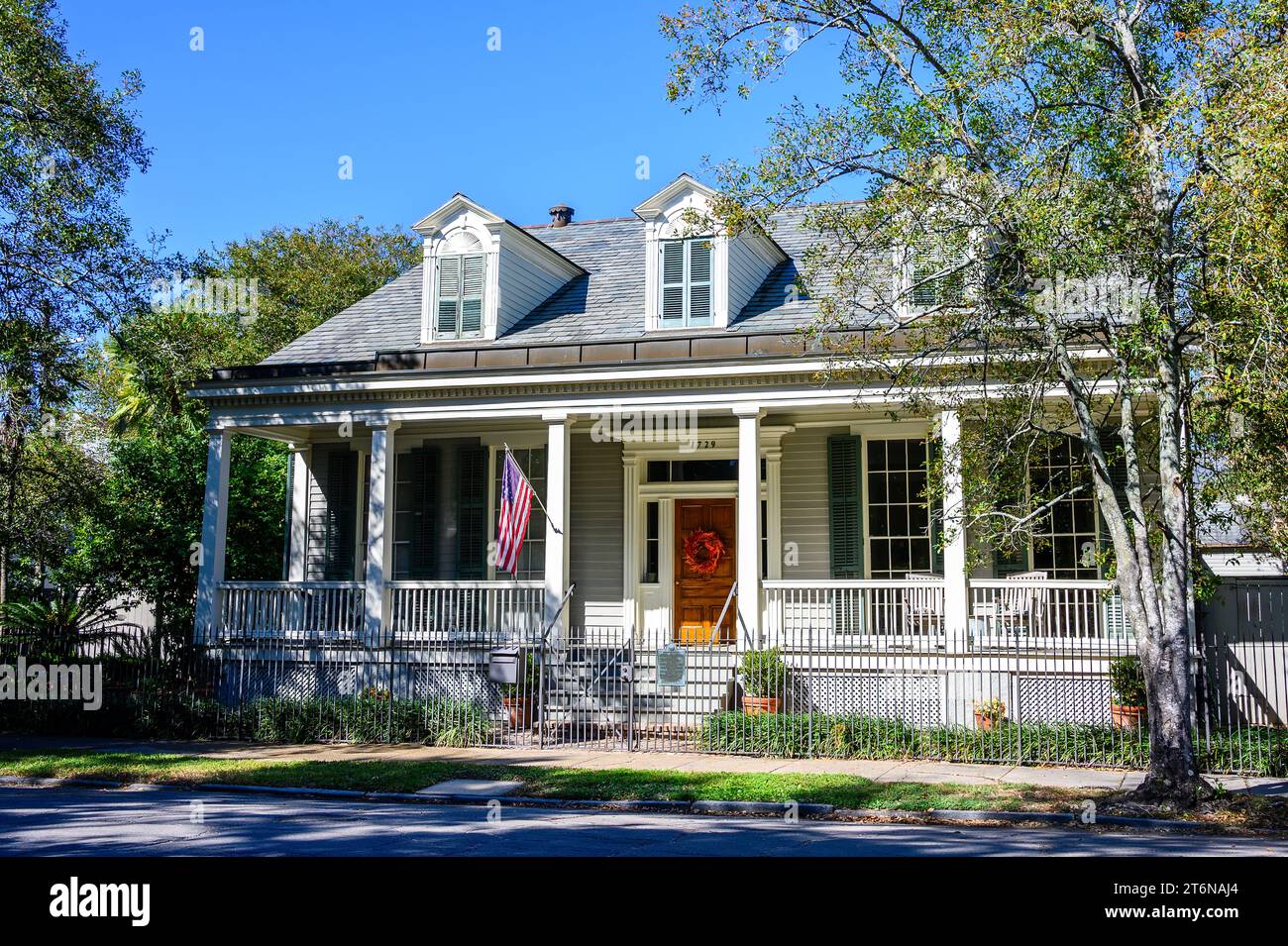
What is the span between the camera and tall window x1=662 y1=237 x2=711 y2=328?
1819 cm

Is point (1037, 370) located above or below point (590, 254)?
below

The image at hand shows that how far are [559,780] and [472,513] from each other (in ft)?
27.3

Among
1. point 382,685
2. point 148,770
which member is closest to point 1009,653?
point 382,685

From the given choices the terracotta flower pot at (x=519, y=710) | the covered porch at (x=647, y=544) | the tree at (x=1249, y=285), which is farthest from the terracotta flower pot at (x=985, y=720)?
the terracotta flower pot at (x=519, y=710)

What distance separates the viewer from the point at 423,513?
19766 millimetres

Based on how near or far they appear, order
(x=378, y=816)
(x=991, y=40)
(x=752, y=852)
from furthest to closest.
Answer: (x=991, y=40) < (x=378, y=816) < (x=752, y=852)

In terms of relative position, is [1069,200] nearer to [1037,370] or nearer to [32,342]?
[1037,370]

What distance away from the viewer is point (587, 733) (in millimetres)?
14992

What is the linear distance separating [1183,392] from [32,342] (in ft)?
52.2

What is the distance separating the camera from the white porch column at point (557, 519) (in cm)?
1662

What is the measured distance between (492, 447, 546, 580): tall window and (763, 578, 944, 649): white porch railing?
4599 millimetres

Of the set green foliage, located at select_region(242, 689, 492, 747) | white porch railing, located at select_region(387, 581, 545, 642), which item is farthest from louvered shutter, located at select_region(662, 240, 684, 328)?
green foliage, located at select_region(242, 689, 492, 747)

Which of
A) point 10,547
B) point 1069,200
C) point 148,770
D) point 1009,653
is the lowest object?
point 148,770

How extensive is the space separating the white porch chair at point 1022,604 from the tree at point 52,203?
14.0 meters
